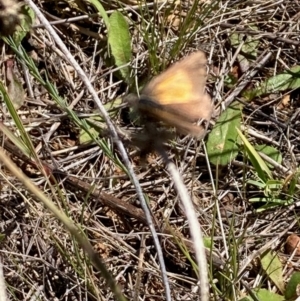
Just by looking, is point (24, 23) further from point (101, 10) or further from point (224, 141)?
point (224, 141)

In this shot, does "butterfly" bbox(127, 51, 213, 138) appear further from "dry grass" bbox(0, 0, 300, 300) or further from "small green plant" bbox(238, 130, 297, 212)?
"small green plant" bbox(238, 130, 297, 212)

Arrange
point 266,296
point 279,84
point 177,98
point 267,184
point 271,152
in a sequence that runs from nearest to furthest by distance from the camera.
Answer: point 177,98 < point 266,296 < point 267,184 < point 271,152 < point 279,84

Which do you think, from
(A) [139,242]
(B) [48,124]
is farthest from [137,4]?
(A) [139,242]

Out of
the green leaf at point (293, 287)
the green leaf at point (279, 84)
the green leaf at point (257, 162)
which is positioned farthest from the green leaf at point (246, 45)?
the green leaf at point (293, 287)

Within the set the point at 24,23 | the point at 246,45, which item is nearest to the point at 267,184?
the point at 246,45

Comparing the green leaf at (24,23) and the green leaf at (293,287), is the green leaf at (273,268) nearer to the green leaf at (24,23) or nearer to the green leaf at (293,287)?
the green leaf at (293,287)

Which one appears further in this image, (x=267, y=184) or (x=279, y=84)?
(x=279, y=84)

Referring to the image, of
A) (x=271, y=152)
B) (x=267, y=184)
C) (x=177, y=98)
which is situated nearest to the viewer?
(x=177, y=98)

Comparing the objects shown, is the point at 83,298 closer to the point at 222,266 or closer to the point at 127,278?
the point at 127,278
